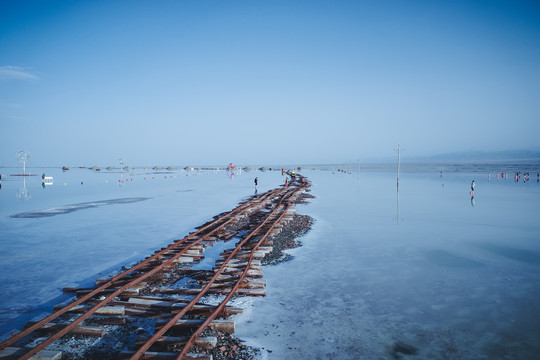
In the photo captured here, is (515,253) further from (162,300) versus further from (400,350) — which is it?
(162,300)

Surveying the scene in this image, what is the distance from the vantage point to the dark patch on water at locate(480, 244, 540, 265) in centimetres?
1042

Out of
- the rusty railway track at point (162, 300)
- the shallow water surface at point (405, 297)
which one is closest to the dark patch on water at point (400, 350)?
the shallow water surface at point (405, 297)

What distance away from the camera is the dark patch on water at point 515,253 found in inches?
410

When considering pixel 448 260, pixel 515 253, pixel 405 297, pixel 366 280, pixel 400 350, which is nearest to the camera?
pixel 400 350

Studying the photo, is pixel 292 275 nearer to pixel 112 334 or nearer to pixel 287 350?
pixel 287 350

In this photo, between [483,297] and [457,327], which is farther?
[483,297]

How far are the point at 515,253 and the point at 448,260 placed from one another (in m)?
3.06

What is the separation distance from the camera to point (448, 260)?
10.6 metres

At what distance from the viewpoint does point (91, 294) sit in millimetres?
7320

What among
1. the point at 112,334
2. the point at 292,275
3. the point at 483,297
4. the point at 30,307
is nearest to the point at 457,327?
the point at 483,297

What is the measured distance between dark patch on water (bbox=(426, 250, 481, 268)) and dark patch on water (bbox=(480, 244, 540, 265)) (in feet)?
5.82

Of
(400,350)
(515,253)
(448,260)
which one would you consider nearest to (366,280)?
(400,350)

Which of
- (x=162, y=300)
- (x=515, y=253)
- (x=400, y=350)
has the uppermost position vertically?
(x=162, y=300)

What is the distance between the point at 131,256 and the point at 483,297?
470 inches
